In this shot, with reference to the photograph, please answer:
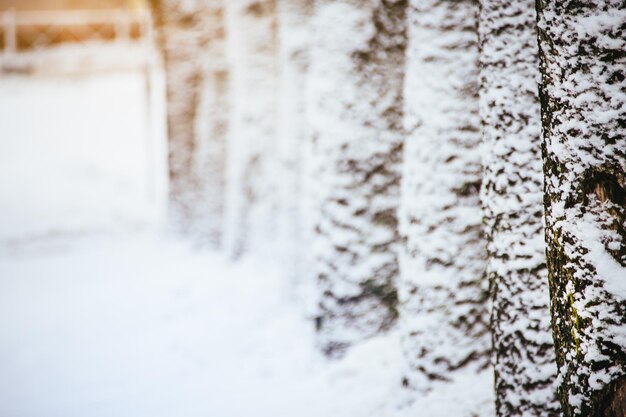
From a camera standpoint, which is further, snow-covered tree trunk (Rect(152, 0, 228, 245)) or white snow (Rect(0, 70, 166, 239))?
white snow (Rect(0, 70, 166, 239))

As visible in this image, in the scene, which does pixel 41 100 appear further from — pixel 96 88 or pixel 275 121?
pixel 275 121

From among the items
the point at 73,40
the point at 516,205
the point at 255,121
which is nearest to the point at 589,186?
the point at 516,205

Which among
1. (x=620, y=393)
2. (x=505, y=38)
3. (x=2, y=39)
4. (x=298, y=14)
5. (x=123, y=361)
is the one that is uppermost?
(x=2, y=39)

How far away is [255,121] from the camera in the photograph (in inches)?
266

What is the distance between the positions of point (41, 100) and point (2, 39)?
2928 millimetres

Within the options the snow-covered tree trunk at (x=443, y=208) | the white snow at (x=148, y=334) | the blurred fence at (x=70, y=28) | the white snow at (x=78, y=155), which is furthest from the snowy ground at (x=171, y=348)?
the blurred fence at (x=70, y=28)

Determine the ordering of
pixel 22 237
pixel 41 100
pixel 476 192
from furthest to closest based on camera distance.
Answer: pixel 41 100 < pixel 22 237 < pixel 476 192

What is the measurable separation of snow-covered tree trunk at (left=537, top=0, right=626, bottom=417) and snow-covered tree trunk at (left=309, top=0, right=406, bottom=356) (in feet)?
7.11

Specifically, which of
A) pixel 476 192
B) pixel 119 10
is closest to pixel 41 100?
pixel 119 10

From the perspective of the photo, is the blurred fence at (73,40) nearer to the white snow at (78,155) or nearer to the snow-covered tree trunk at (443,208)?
the white snow at (78,155)

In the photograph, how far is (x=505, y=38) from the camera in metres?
2.38

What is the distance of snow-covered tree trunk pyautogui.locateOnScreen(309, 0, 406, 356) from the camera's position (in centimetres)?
391

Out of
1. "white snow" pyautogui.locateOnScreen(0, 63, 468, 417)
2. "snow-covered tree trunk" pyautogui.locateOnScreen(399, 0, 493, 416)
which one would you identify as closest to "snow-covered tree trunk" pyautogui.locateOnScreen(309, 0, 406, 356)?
"white snow" pyautogui.locateOnScreen(0, 63, 468, 417)

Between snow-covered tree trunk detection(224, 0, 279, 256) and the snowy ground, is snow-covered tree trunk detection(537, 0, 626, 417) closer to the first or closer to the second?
the snowy ground
